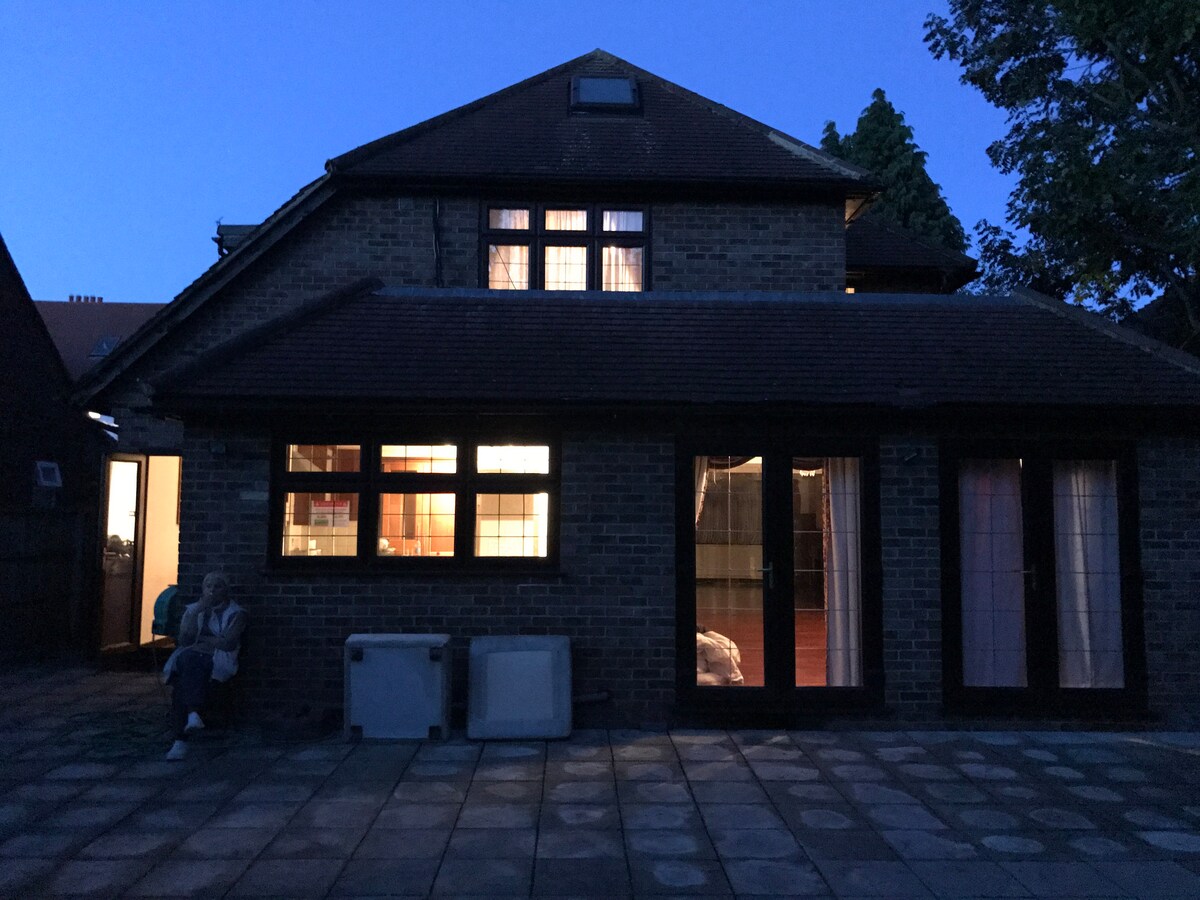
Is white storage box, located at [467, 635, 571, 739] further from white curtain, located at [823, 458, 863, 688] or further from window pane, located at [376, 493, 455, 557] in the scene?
white curtain, located at [823, 458, 863, 688]

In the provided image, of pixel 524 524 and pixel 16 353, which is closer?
pixel 524 524

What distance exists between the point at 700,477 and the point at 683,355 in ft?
4.13

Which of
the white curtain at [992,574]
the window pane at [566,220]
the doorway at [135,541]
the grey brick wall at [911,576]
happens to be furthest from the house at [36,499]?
the white curtain at [992,574]

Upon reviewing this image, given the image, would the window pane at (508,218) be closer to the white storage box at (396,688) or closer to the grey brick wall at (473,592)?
the grey brick wall at (473,592)

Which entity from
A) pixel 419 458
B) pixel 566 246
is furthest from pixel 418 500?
pixel 566 246

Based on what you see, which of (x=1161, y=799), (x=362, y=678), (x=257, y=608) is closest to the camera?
(x=1161, y=799)

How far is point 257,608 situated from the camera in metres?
7.30

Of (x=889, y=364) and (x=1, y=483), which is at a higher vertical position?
(x=889, y=364)

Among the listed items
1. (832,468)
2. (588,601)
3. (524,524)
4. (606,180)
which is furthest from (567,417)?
(606,180)

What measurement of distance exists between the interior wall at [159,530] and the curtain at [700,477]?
7423 millimetres

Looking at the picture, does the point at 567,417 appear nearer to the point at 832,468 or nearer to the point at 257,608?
the point at 832,468

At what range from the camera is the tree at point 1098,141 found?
12.1 m

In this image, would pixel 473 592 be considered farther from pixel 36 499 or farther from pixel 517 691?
pixel 36 499

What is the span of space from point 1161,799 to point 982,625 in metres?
2.08
